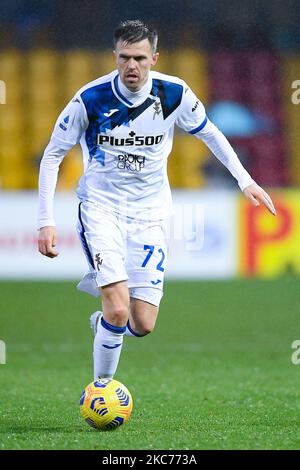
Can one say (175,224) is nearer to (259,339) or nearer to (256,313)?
(256,313)

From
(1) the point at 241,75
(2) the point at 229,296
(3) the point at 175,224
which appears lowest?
(2) the point at 229,296

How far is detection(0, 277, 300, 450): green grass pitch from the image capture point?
5617mm

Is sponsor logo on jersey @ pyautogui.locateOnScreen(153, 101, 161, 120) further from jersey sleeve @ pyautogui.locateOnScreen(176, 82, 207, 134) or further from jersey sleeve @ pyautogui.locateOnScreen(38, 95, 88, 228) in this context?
jersey sleeve @ pyautogui.locateOnScreen(38, 95, 88, 228)

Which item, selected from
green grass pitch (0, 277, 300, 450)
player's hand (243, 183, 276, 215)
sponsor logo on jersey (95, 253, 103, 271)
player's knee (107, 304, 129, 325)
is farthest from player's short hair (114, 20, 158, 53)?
green grass pitch (0, 277, 300, 450)

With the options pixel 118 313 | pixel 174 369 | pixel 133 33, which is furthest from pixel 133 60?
pixel 174 369

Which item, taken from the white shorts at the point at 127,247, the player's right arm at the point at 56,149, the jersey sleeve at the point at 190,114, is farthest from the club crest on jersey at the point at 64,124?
the jersey sleeve at the point at 190,114

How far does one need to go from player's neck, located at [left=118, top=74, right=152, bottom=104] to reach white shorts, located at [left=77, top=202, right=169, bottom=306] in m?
0.71

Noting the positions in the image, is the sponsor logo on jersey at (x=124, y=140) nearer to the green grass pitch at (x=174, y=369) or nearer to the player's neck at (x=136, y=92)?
the player's neck at (x=136, y=92)

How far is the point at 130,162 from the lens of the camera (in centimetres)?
630

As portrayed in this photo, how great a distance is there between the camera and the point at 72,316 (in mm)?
12570

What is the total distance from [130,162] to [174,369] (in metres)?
3.09
